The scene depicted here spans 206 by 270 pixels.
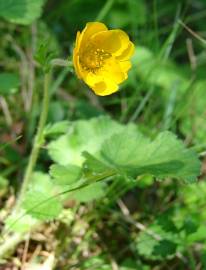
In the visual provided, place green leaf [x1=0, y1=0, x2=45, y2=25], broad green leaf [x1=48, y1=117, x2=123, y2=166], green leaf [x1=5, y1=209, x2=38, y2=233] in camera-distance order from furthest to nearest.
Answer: green leaf [x1=0, y1=0, x2=45, y2=25] < broad green leaf [x1=48, y1=117, x2=123, y2=166] < green leaf [x1=5, y1=209, x2=38, y2=233]

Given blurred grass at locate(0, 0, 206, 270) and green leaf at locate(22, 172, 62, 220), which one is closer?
green leaf at locate(22, 172, 62, 220)

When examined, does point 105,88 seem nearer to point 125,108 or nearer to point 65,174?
point 65,174

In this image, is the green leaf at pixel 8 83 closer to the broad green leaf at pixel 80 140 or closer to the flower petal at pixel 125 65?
the broad green leaf at pixel 80 140

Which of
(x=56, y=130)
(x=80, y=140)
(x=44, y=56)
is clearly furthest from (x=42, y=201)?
(x=44, y=56)

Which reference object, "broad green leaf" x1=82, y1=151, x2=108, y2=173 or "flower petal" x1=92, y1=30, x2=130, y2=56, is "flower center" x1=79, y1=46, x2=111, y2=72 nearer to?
"flower petal" x1=92, y1=30, x2=130, y2=56

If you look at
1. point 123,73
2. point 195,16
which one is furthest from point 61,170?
point 195,16

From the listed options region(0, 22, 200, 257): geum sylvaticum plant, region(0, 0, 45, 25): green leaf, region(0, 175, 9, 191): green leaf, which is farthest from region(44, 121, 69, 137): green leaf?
region(0, 0, 45, 25): green leaf

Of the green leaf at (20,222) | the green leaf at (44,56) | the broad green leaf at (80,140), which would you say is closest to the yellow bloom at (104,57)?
the green leaf at (44,56)
